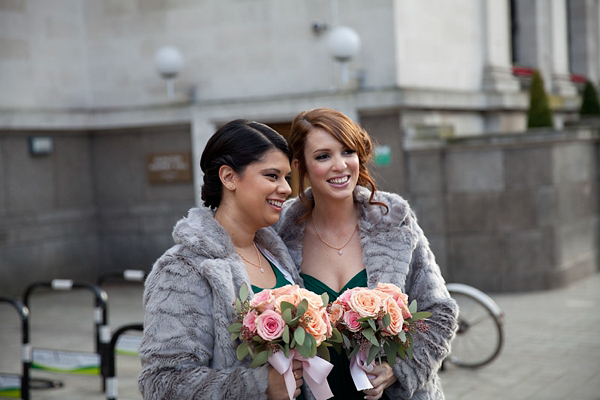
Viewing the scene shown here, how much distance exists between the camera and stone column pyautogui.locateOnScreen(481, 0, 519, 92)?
13.4 m

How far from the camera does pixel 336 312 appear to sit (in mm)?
2703

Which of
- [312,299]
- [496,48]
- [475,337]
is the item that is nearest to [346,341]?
[312,299]

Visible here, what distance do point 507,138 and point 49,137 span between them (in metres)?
7.65

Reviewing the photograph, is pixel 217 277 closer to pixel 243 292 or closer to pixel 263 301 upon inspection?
pixel 243 292

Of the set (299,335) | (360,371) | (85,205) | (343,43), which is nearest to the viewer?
(299,335)

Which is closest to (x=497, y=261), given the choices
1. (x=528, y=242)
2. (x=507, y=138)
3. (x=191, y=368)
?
(x=528, y=242)

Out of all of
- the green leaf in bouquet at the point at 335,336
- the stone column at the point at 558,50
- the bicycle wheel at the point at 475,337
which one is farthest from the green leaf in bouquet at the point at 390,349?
the stone column at the point at 558,50

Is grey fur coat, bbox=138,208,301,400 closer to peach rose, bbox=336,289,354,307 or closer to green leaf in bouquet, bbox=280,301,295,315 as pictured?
green leaf in bouquet, bbox=280,301,295,315

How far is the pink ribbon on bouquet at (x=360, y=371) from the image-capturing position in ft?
9.02

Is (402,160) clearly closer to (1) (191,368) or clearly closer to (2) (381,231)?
(2) (381,231)

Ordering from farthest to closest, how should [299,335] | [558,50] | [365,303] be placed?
[558,50], [365,303], [299,335]

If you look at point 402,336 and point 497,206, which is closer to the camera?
point 402,336

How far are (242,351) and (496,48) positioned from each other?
12296 millimetres

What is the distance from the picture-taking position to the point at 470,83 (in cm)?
1309
